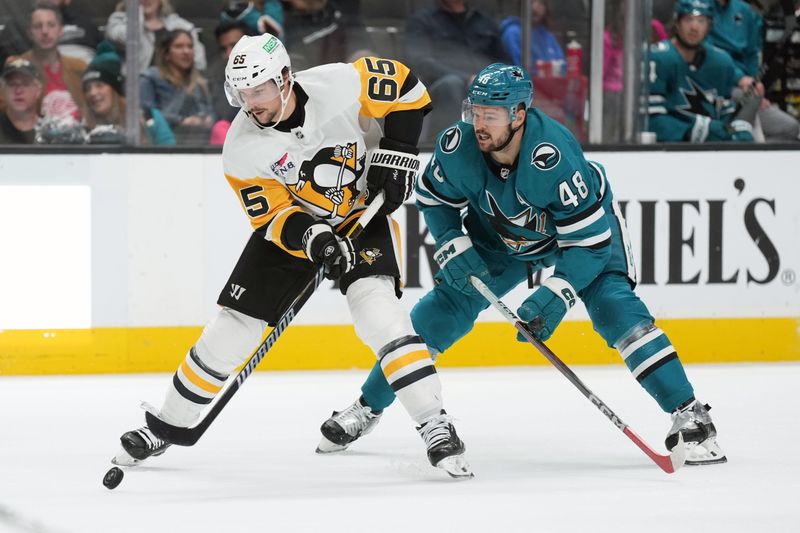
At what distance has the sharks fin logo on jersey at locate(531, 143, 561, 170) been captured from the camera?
2.96 metres

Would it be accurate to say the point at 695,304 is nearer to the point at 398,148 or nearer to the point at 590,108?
the point at 590,108

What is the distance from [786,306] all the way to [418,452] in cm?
214

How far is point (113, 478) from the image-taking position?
288cm

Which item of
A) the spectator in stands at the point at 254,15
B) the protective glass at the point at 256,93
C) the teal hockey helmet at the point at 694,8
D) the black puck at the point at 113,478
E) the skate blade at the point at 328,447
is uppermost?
the protective glass at the point at 256,93

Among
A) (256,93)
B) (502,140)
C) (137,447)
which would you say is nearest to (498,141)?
(502,140)

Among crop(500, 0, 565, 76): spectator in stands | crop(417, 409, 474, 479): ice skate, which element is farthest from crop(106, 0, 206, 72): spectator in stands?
crop(417, 409, 474, 479): ice skate

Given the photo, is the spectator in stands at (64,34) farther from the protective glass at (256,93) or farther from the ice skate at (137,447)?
the ice skate at (137,447)

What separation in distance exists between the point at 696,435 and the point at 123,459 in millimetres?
1431

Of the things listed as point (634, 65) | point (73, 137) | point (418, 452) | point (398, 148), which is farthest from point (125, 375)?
point (634, 65)

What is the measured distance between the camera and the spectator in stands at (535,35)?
4973 mm

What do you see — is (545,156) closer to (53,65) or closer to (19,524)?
(19,524)

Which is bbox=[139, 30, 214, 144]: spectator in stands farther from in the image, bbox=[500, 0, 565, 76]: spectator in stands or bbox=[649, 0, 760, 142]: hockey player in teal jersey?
bbox=[649, 0, 760, 142]: hockey player in teal jersey

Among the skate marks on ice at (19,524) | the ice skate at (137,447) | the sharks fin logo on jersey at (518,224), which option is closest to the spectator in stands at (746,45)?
the sharks fin logo on jersey at (518,224)

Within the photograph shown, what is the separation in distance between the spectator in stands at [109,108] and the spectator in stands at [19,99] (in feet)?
0.64
